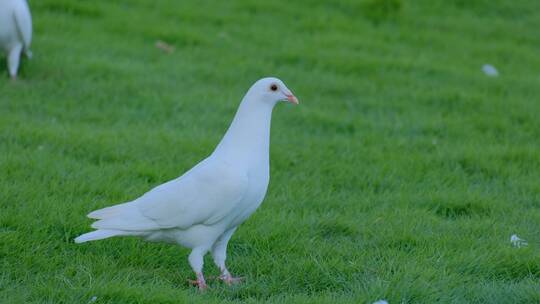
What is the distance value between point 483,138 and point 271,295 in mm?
3841

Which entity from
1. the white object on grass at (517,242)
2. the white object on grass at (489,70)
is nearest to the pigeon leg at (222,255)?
the white object on grass at (517,242)

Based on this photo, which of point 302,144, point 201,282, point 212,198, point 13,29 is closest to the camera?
point 212,198

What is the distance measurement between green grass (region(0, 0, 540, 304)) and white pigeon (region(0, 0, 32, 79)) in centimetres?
25

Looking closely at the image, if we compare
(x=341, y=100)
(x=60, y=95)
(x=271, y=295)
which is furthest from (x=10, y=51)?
(x=271, y=295)

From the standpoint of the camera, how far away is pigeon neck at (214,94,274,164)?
184 inches

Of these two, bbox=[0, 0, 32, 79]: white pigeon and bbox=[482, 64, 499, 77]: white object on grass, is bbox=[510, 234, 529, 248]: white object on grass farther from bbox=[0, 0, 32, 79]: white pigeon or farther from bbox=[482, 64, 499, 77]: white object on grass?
bbox=[0, 0, 32, 79]: white pigeon

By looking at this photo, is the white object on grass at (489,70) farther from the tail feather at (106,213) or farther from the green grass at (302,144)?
the tail feather at (106,213)

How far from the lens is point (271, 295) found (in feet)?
15.3

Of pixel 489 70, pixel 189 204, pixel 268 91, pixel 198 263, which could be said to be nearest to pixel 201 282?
pixel 198 263

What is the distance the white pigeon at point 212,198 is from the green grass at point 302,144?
26 cm

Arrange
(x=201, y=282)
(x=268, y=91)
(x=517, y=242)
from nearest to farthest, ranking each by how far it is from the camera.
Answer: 1. (x=201, y=282)
2. (x=268, y=91)
3. (x=517, y=242)

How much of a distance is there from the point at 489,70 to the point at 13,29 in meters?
5.14

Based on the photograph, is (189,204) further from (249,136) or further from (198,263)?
(249,136)

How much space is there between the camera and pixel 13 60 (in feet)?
27.5
